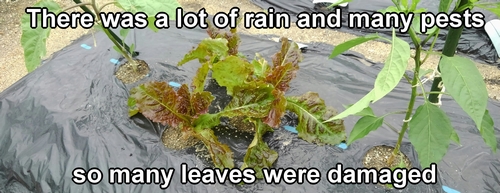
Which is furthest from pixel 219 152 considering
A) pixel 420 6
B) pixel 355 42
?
pixel 420 6

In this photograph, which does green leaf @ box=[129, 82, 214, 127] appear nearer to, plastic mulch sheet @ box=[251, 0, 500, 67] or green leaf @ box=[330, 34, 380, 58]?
green leaf @ box=[330, 34, 380, 58]

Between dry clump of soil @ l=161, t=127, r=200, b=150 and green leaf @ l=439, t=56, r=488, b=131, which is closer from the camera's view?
green leaf @ l=439, t=56, r=488, b=131

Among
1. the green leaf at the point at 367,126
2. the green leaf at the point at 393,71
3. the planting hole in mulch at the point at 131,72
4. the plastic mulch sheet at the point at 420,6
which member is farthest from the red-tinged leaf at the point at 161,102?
the plastic mulch sheet at the point at 420,6

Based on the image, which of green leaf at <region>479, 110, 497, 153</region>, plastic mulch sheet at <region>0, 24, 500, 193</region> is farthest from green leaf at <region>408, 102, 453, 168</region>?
Answer: plastic mulch sheet at <region>0, 24, 500, 193</region>

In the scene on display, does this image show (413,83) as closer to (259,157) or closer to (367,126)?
(367,126)

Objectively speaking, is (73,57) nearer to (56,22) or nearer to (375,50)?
(56,22)
